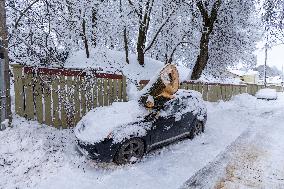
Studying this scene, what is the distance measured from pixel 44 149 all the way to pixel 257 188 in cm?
483

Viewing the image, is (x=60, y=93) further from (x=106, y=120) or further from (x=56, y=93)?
(x=106, y=120)

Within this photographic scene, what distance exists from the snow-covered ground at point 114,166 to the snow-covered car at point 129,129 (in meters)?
0.31

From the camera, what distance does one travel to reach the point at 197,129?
10.5 metres

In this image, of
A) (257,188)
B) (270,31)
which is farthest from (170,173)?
(270,31)

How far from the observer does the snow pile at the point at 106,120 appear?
7445mm

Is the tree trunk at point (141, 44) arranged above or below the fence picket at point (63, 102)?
above

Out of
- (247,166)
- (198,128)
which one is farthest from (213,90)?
(247,166)

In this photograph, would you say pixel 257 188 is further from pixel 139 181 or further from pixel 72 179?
pixel 72 179

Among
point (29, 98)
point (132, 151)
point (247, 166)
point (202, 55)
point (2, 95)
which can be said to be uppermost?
point (202, 55)

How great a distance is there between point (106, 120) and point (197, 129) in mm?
3810

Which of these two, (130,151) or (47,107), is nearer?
(130,151)

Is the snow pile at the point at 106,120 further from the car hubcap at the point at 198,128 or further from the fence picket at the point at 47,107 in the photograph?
the car hubcap at the point at 198,128

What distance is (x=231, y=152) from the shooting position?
29.6 ft

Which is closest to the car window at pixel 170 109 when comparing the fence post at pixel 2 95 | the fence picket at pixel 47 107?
the fence picket at pixel 47 107
